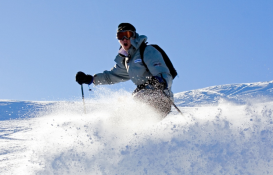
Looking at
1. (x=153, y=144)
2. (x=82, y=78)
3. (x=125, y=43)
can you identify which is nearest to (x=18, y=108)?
(x=82, y=78)

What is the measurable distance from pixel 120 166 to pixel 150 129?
0.79 metres

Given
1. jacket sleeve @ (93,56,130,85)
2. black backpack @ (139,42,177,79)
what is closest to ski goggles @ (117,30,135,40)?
black backpack @ (139,42,177,79)

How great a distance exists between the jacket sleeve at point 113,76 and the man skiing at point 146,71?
0.75ft

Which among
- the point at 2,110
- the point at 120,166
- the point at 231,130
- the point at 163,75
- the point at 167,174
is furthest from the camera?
the point at 2,110

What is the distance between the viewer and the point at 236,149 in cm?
352

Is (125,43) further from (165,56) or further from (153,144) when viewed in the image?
(153,144)

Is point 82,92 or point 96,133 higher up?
point 82,92

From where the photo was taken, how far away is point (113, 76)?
518cm

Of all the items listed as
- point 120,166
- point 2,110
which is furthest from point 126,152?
point 2,110

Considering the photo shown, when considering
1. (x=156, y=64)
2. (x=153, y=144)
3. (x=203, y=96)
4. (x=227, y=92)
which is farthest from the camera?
(x=227, y=92)

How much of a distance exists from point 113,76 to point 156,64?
45.0 inches

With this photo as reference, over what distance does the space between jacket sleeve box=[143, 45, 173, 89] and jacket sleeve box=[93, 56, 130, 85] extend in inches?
30.4

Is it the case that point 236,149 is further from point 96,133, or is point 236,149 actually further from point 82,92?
point 82,92

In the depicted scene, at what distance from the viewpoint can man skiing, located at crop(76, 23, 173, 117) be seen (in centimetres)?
416
